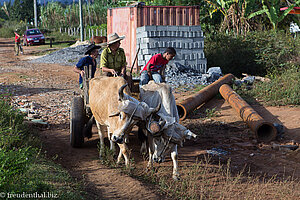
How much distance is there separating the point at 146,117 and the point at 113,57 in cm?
256

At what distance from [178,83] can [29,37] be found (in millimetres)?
21176

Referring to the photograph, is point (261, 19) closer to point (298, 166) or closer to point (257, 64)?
point (257, 64)

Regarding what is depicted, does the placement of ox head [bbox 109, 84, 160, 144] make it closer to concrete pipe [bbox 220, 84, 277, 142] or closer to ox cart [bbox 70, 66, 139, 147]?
ox cart [bbox 70, 66, 139, 147]

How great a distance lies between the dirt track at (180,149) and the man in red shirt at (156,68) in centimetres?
153

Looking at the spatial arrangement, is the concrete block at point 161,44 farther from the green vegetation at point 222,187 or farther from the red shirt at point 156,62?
the green vegetation at point 222,187

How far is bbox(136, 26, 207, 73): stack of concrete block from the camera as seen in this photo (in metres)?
14.7

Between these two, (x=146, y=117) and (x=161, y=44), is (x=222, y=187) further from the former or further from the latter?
(x=161, y=44)

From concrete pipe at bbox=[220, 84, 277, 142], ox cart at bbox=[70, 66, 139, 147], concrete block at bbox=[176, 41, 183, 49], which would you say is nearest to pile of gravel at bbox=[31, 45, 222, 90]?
concrete block at bbox=[176, 41, 183, 49]

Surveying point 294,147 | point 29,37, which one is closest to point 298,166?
point 294,147

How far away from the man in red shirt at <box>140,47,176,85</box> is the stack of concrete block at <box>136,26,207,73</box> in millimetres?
6984

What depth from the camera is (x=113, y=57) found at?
24.4 feet

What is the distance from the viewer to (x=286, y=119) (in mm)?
9203

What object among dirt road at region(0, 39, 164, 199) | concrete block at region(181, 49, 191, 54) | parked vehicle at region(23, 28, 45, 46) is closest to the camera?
dirt road at region(0, 39, 164, 199)

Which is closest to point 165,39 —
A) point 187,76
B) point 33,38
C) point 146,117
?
point 187,76
